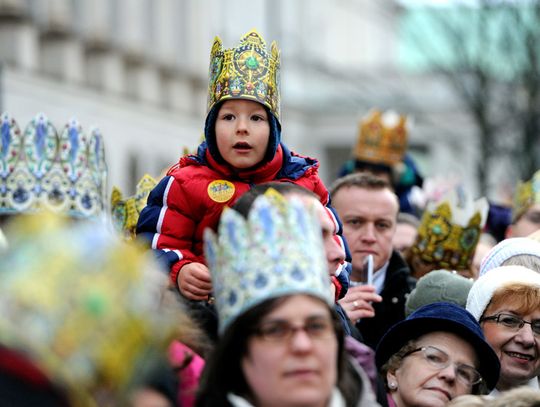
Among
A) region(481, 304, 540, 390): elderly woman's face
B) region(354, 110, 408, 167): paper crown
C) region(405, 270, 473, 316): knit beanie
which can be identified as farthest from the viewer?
region(354, 110, 408, 167): paper crown

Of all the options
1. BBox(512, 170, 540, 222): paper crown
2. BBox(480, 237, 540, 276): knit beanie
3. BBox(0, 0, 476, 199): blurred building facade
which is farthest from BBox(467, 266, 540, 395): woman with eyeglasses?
BBox(0, 0, 476, 199): blurred building facade

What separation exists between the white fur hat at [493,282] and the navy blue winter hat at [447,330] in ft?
1.61

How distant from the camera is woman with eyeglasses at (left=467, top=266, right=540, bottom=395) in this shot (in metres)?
7.68

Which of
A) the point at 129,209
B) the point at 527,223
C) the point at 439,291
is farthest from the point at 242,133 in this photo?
the point at 527,223

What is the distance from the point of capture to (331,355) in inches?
208

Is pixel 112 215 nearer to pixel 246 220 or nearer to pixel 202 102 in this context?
pixel 246 220

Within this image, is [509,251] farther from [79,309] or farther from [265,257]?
[79,309]

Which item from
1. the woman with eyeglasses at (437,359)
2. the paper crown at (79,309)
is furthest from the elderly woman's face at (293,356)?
the woman with eyeglasses at (437,359)

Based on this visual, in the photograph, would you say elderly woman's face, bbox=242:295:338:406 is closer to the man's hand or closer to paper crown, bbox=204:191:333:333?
paper crown, bbox=204:191:333:333

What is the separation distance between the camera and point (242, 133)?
23.8ft

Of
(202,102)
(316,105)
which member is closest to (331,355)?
(202,102)

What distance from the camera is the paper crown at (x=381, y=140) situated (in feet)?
48.3

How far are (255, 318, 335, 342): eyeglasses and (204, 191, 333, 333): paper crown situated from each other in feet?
0.29

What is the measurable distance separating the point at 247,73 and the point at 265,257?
229 cm
